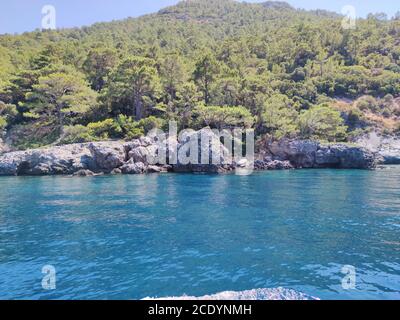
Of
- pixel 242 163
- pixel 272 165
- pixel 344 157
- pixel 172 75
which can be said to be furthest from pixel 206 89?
pixel 344 157

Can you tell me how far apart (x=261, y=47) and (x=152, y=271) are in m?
96.4

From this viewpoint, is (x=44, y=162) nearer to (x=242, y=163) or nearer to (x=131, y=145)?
(x=131, y=145)

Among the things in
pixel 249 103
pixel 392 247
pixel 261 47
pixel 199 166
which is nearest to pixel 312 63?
pixel 261 47

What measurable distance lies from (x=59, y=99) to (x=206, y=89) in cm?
2273

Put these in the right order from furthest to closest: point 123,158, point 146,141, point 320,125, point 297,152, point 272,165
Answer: point 320,125
point 297,152
point 272,165
point 146,141
point 123,158

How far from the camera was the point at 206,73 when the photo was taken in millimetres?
57094

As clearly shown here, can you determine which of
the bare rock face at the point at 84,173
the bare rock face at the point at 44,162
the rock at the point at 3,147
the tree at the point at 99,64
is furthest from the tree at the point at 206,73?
the rock at the point at 3,147

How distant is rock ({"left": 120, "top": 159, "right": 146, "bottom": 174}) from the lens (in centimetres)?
4149

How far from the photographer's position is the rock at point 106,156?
41938 mm

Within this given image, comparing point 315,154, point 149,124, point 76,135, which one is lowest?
point 315,154

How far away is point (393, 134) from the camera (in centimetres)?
6256

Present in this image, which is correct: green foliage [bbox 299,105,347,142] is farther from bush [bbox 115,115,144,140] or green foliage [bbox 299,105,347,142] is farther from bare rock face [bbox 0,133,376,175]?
bush [bbox 115,115,144,140]

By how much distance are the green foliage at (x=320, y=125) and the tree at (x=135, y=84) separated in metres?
23.4

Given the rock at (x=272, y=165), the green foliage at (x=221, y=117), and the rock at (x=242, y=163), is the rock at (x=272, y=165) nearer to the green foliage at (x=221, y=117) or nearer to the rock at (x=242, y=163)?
the rock at (x=242, y=163)
